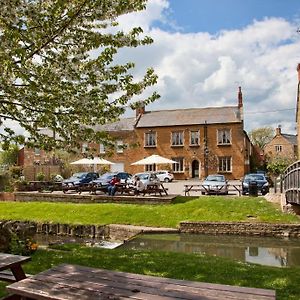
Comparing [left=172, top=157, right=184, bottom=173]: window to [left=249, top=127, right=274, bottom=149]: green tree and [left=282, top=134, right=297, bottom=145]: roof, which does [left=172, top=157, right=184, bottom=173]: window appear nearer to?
[left=282, top=134, right=297, bottom=145]: roof

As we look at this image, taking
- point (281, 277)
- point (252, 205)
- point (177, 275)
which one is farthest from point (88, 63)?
point (252, 205)

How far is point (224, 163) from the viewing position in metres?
46.8

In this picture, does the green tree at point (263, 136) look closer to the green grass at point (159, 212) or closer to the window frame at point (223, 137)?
the window frame at point (223, 137)

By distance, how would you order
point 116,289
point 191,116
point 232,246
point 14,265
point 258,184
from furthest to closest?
point 191,116
point 258,184
point 232,246
point 14,265
point 116,289

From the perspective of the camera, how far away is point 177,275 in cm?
820

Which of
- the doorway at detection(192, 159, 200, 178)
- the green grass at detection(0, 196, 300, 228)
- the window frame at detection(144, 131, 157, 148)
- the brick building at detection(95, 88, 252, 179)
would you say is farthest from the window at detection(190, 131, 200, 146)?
the green grass at detection(0, 196, 300, 228)

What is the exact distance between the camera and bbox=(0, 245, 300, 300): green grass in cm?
762

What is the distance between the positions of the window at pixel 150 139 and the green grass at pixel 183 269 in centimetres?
3886

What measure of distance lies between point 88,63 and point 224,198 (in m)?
17.3

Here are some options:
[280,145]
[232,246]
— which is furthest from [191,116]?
[232,246]

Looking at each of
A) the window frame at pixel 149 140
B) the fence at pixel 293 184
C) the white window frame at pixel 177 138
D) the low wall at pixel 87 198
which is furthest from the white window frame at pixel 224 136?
the fence at pixel 293 184

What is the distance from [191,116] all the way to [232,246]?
113ft

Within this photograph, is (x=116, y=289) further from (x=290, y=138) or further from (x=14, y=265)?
(x=290, y=138)

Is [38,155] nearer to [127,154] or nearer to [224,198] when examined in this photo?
[127,154]
